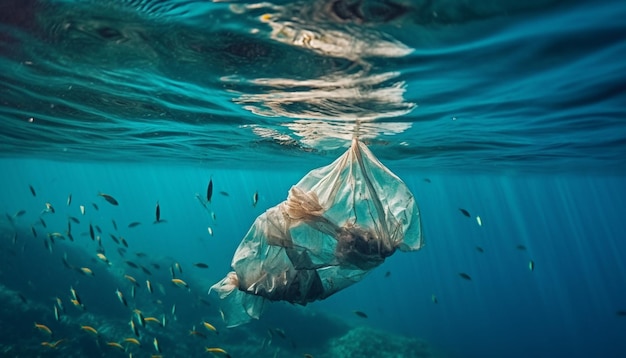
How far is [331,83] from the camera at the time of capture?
29.1ft

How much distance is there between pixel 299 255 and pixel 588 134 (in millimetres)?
13992

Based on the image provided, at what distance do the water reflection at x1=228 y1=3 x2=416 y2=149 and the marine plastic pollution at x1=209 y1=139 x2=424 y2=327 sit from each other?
2.63m

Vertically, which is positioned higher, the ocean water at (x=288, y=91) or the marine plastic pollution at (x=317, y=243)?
the ocean water at (x=288, y=91)

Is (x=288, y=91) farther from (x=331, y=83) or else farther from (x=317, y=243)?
(x=317, y=243)

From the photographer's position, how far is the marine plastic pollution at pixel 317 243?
15.5 ft

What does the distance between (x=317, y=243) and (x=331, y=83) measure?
5.22 metres

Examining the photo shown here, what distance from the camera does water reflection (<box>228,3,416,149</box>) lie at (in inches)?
233

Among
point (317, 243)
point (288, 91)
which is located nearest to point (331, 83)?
point (288, 91)

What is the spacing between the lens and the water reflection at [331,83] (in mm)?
5914

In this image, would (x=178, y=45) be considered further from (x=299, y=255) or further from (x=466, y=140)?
(x=466, y=140)

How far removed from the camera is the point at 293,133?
52.3ft

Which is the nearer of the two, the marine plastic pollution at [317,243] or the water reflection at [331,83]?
the marine plastic pollution at [317,243]

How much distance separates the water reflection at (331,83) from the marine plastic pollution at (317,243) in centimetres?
263

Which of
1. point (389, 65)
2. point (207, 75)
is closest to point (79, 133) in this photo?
point (207, 75)
